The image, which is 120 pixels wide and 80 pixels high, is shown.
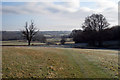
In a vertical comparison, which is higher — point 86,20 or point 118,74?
point 86,20

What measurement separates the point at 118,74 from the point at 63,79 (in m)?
3.51

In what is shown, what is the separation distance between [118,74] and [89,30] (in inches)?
1374

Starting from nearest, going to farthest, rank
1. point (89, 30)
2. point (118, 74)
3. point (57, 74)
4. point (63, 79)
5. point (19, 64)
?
point (63, 79), point (57, 74), point (118, 74), point (19, 64), point (89, 30)

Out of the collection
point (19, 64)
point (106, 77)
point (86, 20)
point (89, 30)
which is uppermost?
point (86, 20)

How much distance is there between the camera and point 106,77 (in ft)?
23.0

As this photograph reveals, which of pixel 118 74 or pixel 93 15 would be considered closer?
pixel 118 74

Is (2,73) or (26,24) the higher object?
(26,24)

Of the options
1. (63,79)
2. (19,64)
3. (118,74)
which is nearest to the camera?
(63,79)

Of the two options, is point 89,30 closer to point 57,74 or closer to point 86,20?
point 86,20

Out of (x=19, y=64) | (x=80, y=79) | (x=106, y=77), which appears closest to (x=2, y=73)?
(x=19, y=64)

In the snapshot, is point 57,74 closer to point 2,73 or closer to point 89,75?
point 89,75

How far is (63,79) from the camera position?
6.41 metres

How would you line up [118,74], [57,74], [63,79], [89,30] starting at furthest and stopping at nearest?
[89,30]
[118,74]
[57,74]
[63,79]

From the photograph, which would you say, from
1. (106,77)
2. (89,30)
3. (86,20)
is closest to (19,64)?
(106,77)
